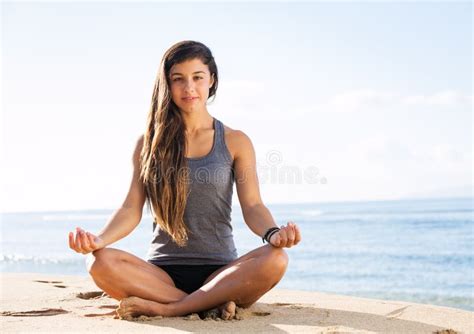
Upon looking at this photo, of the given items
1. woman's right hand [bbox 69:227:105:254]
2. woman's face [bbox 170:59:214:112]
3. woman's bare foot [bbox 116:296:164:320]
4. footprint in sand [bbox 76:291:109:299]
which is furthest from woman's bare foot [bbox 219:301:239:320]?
footprint in sand [bbox 76:291:109:299]

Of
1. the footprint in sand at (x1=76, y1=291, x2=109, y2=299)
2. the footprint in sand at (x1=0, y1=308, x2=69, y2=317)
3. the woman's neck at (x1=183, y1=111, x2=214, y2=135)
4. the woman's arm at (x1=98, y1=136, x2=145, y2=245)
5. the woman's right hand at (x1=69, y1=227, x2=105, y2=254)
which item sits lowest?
the footprint in sand at (x1=76, y1=291, x2=109, y2=299)

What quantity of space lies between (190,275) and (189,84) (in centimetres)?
116

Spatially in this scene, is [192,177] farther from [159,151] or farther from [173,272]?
[173,272]

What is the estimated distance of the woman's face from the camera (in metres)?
3.94

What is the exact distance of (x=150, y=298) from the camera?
3.60 m

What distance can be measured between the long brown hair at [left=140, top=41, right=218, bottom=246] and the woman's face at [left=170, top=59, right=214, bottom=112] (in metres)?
0.03

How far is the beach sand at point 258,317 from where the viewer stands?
10.8ft

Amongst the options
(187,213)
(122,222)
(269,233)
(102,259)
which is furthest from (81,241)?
(269,233)

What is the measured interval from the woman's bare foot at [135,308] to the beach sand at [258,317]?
0.04m

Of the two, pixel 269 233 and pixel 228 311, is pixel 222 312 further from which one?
pixel 269 233

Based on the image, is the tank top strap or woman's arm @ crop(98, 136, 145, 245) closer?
woman's arm @ crop(98, 136, 145, 245)

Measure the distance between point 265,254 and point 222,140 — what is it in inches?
35.4

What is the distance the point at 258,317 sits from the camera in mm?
3645

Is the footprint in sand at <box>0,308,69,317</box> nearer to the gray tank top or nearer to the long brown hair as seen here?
the gray tank top
